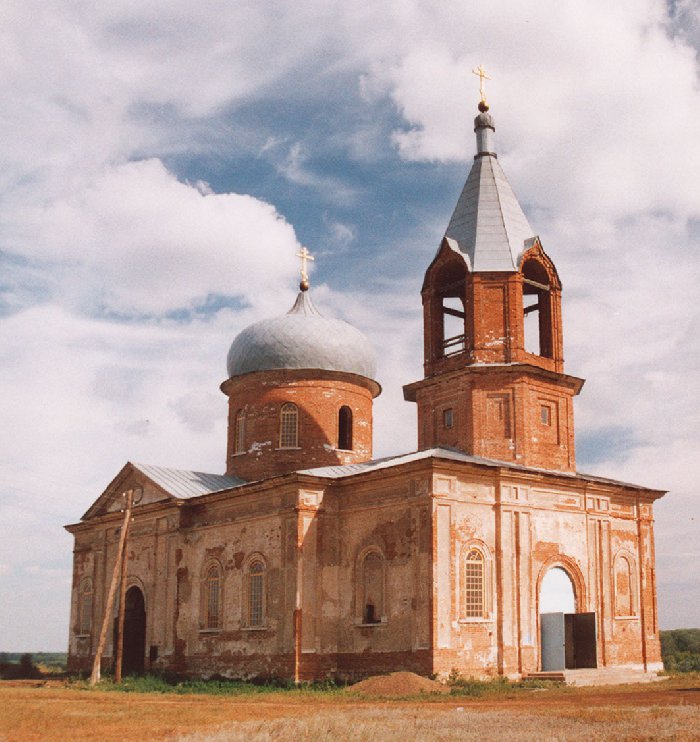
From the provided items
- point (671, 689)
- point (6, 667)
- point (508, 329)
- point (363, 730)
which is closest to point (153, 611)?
point (6, 667)

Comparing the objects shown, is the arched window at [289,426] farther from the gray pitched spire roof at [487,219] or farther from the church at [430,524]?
the gray pitched spire roof at [487,219]

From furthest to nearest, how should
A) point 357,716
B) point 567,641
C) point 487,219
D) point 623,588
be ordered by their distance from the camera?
point 487,219
point 623,588
point 567,641
point 357,716

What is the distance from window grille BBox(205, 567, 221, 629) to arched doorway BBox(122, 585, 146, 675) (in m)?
4.16

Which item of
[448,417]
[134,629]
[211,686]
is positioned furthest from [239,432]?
[211,686]

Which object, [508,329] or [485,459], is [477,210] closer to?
[508,329]

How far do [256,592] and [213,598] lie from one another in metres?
2.36

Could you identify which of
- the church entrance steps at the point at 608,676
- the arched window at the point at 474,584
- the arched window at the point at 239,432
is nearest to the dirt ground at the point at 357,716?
the church entrance steps at the point at 608,676

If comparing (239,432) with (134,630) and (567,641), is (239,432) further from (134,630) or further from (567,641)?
(567,641)

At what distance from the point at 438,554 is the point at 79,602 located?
17947 mm

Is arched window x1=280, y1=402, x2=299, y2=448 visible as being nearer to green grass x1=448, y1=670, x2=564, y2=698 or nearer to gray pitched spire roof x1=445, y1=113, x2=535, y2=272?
gray pitched spire roof x1=445, y1=113, x2=535, y2=272

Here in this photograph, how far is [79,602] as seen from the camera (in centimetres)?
3666

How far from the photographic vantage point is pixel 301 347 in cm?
3422

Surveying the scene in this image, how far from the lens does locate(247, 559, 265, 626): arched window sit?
1099 inches

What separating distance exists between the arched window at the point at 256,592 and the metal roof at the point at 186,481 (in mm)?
3850
